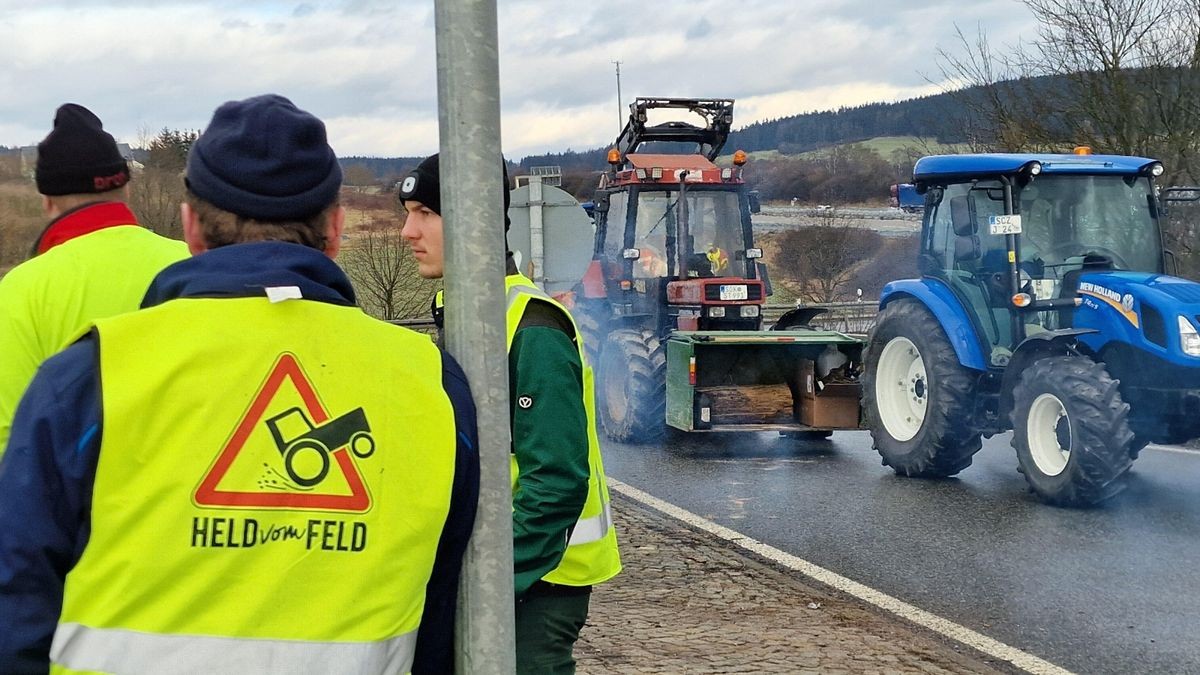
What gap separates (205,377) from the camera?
1689 mm

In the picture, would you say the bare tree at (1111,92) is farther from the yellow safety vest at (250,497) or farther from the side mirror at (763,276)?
the yellow safety vest at (250,497)

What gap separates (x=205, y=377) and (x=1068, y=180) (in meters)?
9.01

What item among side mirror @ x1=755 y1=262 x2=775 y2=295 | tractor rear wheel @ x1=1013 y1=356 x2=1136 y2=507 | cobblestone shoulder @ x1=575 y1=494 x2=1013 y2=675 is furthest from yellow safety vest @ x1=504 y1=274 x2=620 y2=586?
side mirror @ x1=755 y1=262 x2=775 y2=295

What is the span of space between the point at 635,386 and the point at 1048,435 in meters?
4.31

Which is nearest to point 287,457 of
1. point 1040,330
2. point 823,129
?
point 1040,330

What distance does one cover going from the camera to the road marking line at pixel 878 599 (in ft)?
18.4

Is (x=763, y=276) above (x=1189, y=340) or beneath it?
above

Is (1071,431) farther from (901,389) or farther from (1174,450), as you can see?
(1174,450)

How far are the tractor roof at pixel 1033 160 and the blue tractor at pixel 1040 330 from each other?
13mm

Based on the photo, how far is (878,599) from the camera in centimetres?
666

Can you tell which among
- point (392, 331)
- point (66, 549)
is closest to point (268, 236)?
point (392, 331)

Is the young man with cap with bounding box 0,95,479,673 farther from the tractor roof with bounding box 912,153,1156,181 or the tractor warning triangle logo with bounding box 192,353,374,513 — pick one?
the tractor roof with bounding box 912,153,1156,181

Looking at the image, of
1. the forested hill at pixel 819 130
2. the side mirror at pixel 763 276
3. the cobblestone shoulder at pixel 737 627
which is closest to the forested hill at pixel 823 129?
the forested hill at pixel 819 130

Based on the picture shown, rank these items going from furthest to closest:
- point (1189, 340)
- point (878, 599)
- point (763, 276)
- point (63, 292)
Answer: point (763, 276), point (1189, 340), point (878, 599), point (63, 292)
